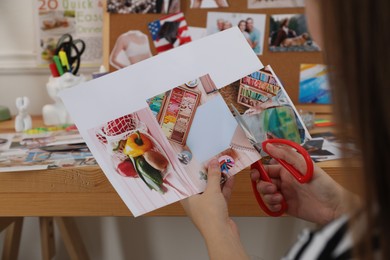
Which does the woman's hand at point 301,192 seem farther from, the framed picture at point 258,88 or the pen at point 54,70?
the pen at point 54,70

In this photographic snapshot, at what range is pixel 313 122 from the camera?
1173 mm

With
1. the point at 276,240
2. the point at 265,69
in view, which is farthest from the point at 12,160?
the point at 276,240

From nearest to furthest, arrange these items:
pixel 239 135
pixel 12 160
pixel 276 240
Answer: pixel 239 135 → pixel 12 160 → pixel 276 240

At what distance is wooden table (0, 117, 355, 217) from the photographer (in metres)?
0.91

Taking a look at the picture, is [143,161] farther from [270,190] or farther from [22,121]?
[22,121]

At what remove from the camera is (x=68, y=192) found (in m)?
0.91

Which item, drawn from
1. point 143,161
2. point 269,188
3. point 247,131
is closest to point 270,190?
point 269,188

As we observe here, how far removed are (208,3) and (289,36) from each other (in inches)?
8.6

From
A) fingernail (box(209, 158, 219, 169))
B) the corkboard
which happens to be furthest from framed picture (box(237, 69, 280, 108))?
the corkboard

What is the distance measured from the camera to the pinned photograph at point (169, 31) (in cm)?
131

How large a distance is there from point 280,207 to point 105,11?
715 mm

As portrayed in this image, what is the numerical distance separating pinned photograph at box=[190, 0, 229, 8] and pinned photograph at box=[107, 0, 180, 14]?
0.04m

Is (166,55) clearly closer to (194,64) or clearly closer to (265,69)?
(194,64)

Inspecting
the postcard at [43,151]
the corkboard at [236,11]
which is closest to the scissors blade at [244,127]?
the postcard at [43,151]
